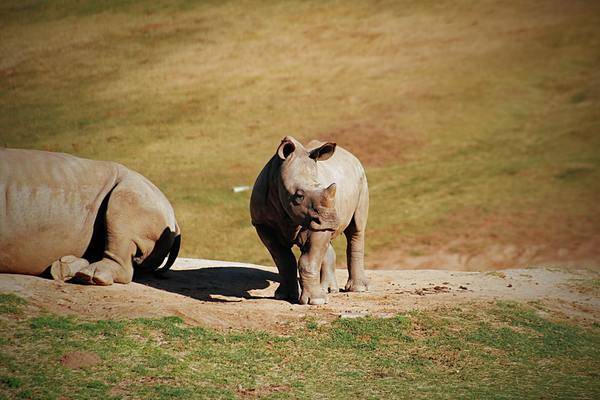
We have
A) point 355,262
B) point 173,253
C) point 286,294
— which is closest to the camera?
point 286,294

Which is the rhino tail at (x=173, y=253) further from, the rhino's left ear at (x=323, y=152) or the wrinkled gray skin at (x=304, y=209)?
the rhino's left ear at (x=323, y=152)

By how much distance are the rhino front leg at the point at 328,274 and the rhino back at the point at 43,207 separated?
3.32 metres

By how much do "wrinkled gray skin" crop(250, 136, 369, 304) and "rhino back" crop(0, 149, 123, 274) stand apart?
2.13 meters

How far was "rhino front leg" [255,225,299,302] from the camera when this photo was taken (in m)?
11.2

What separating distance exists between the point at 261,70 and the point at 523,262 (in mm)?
18734

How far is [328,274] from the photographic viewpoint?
12352 mm

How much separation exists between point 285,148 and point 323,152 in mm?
631

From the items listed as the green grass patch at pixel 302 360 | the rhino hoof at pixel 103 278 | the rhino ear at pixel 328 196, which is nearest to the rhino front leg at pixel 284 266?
the rhino ear at pixel 328 196

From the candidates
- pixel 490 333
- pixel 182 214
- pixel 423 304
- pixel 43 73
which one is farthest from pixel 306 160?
pixel 43 73

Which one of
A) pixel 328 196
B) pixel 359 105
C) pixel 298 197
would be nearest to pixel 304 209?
pixel 298 197

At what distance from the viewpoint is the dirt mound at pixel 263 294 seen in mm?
9492

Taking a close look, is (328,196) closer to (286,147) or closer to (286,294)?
(286,147)

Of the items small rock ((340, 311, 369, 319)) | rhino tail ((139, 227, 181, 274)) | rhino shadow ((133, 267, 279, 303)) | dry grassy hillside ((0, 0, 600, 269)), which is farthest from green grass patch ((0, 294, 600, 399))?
dry grassy hillside ((0, 0, 600, 269))

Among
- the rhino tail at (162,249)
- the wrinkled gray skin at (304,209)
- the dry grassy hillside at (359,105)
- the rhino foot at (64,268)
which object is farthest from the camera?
the dry grassy hillside at (359,105)
